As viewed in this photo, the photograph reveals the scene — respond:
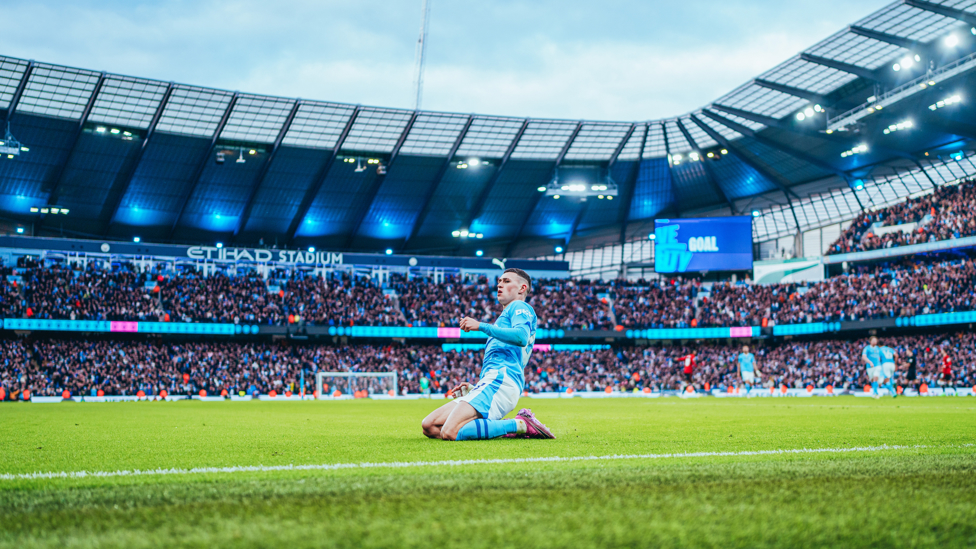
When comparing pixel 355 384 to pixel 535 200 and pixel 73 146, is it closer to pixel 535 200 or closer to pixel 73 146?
pixel 73 146

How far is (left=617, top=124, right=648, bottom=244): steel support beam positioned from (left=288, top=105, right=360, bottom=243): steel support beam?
20.5 metres

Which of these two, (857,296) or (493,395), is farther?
(857,296)

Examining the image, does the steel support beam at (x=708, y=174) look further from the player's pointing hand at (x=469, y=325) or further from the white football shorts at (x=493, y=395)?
the player's pointing hand at (x=469, y=325)

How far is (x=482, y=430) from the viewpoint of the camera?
7191 mm

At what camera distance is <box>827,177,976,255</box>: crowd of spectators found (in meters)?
44.3

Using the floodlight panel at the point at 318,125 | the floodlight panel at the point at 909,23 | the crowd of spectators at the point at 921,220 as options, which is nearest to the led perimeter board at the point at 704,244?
the crowd of spectators at the point at 921,220

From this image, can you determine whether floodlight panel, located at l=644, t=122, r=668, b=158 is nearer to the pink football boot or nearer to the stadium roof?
the stadium roof

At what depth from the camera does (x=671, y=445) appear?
7.06m

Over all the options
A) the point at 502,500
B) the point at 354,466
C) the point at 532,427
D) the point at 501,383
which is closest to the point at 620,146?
the point at 532,427

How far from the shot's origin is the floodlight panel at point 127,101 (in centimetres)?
4056

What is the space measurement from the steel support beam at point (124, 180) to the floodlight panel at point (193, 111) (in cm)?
29

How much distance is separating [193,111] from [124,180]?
9024mm

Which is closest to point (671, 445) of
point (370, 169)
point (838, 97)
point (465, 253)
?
point (838, 97)

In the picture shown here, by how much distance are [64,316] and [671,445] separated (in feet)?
145
